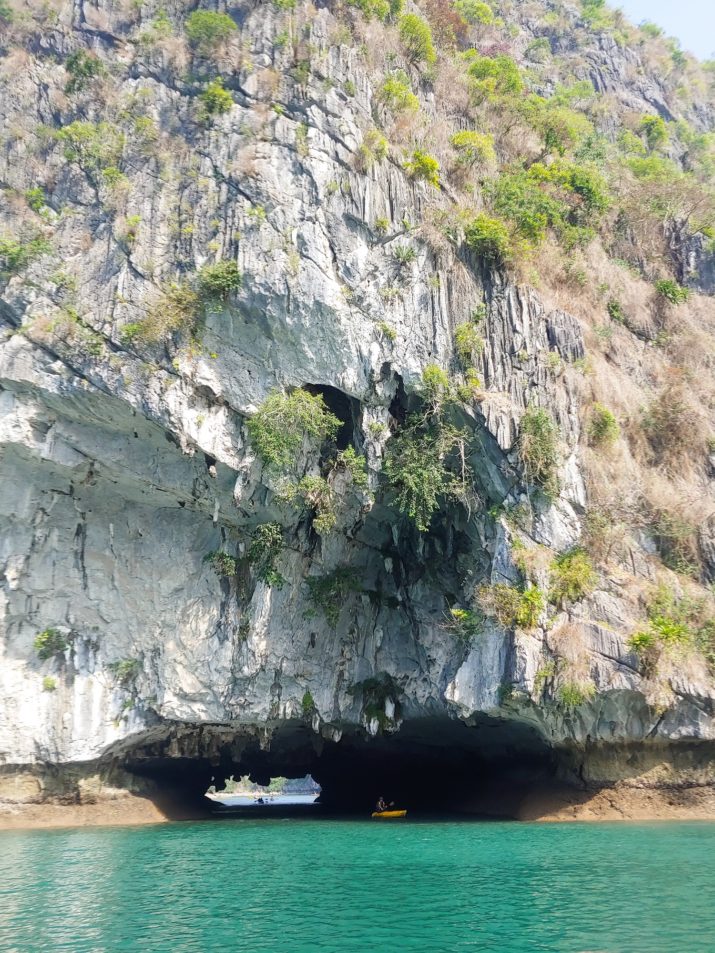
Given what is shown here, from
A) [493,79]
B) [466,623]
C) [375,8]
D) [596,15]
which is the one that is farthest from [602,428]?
[596,15]

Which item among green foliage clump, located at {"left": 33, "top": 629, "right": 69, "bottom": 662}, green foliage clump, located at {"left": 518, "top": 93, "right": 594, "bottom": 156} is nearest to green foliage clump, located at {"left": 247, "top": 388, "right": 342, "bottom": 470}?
green foliage clump, located at {"left": 33, "top": 629, "right": 69, "bottom": 662}

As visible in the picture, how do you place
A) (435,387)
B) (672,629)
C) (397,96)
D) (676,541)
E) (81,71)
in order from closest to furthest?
(672,629) → (676,541) → (435,387) → (81,71) → (397,96)

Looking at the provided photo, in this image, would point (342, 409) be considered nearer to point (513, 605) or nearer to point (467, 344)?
point (467, 344)

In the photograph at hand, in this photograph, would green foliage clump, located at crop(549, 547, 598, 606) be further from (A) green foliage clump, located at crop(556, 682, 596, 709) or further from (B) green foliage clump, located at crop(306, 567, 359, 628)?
(B) green foliage clump, located at crop(306, 567, 359, 628)

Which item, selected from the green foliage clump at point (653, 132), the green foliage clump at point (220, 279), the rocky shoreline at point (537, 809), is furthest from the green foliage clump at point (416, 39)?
the rocky shoreline at point (537, 809)

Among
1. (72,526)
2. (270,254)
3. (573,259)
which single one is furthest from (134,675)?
(573,259)

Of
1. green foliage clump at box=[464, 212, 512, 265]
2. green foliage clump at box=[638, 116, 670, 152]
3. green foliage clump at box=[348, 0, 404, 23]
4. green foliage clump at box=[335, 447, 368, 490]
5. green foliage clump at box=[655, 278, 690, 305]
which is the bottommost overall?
green foliage clump at box=[335, 447, 368, 490]

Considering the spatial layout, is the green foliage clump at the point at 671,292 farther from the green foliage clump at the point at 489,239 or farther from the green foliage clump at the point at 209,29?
the green foliage clump at the point at 209,29
